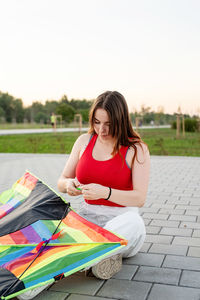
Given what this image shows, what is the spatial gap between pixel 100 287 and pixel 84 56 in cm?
1901

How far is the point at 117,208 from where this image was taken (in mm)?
3055

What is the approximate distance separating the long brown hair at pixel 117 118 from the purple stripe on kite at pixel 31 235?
0.84m

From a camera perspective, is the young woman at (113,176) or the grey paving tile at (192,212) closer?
the young woman at (113,176)

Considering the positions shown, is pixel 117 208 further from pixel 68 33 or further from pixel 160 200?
pixel 68 33

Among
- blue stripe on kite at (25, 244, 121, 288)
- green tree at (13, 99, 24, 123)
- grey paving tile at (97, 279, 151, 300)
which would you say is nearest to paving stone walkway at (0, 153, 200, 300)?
grey paving tile at (97, 279, 151, 300)

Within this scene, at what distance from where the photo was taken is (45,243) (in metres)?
2.59

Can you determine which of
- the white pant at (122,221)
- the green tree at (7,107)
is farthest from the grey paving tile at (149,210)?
the green tree at (7,107)

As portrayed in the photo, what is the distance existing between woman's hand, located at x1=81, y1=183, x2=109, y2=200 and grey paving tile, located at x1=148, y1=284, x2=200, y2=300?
2.35 ft

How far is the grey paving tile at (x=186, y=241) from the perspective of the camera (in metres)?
3.70

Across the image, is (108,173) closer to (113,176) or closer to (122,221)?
(113,176)

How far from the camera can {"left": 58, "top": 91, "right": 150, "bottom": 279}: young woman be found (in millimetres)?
2893

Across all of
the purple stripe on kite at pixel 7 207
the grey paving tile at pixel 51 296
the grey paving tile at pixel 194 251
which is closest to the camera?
the grey paving tile at pixel 51 296

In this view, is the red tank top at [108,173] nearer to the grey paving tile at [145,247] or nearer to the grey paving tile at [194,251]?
the grey paving tile at [145,247]

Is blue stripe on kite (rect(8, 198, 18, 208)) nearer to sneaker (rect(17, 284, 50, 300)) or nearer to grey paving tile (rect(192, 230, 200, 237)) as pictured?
sneaker (rect(17, 284, 50, 300))
